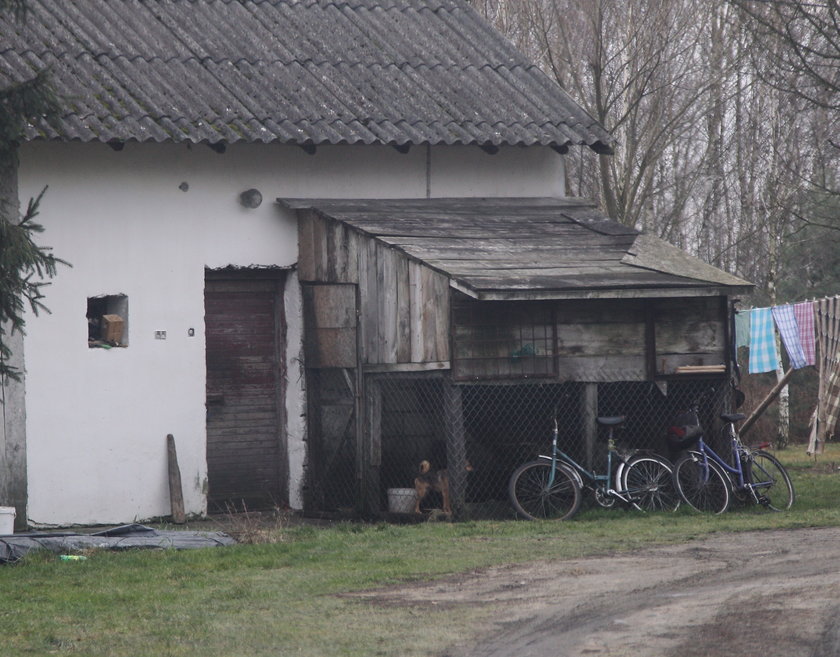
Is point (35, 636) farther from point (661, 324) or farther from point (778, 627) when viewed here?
point (661, 324)

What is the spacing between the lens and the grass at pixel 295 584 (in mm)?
8078

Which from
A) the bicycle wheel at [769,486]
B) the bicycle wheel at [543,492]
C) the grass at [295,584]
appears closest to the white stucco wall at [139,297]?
the grass at [295,584]

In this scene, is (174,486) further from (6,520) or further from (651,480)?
(651,480)

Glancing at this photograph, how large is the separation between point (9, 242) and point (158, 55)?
519cm

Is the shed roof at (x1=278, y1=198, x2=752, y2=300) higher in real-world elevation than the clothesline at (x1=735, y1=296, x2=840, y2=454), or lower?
higher

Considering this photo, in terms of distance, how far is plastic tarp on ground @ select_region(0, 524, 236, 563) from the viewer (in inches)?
461

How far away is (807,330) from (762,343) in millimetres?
1165

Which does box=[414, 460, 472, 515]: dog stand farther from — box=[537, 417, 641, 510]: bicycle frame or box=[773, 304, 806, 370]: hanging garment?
box=[773, 304, 806, 370]: hanging garment

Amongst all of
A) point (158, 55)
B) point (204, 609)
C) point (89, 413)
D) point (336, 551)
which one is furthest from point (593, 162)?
point (204, 609)

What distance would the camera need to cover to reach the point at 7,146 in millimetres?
11445

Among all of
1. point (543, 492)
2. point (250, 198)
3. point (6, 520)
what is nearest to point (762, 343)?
point (543, 492)

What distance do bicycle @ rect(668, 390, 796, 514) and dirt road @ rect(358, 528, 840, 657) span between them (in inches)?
84.0

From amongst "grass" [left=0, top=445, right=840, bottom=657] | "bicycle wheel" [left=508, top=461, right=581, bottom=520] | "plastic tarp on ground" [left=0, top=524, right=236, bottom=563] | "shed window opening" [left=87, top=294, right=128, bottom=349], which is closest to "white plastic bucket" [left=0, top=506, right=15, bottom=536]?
"plastic tarp on ground" [left=0, top=524, right=236, bottom=563]

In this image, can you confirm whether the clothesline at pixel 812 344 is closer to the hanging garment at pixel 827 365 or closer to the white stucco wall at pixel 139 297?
the hanging garment at pixel 827 365
